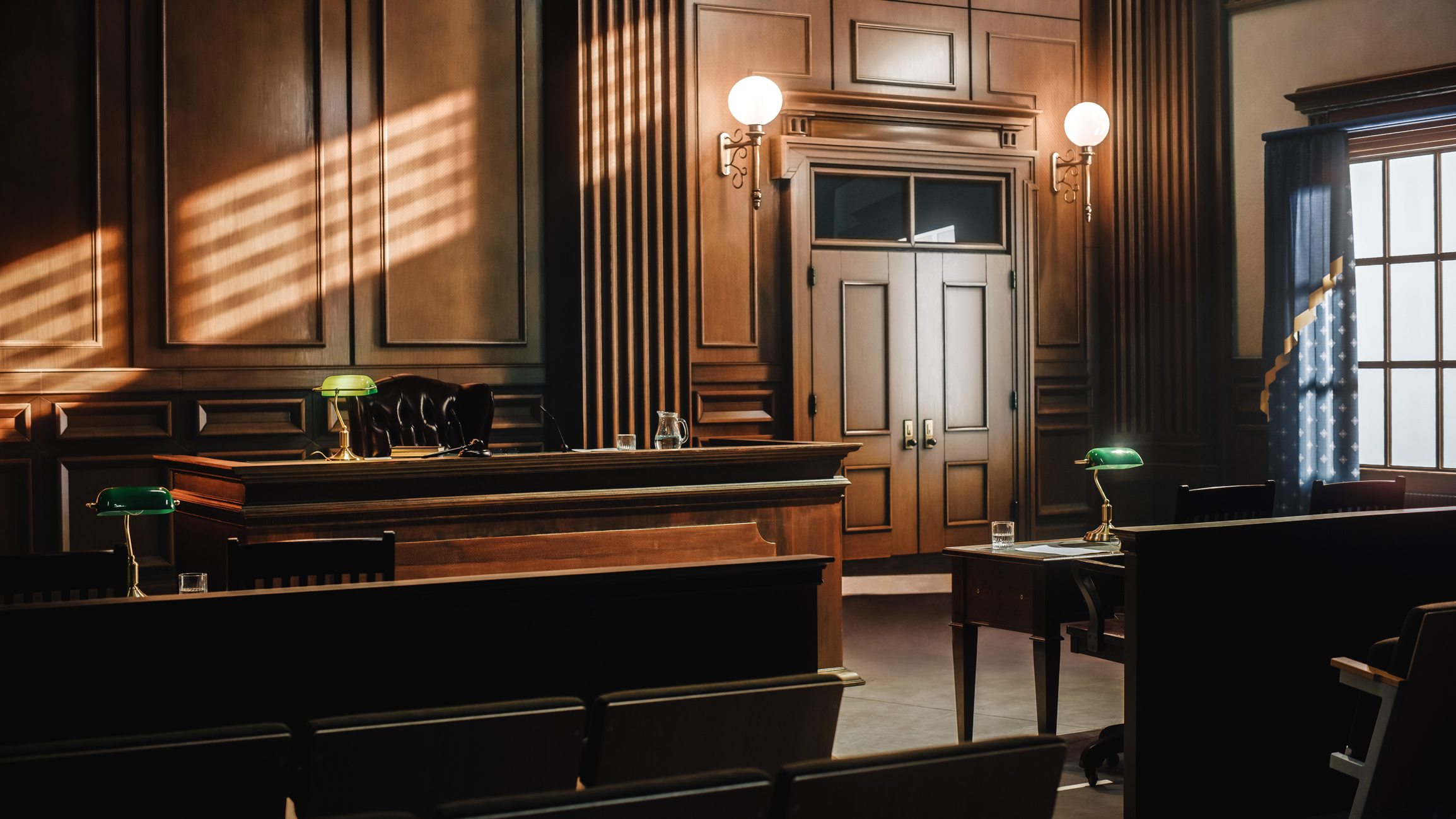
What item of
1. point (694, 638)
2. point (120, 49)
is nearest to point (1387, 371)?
point (694, 638)

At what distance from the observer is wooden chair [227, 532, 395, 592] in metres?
2.93

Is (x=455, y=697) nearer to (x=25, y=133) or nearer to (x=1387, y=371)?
(x=25, y=133)

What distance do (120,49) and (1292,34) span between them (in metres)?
6.23

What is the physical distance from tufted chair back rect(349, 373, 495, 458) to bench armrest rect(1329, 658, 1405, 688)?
3.74 meters

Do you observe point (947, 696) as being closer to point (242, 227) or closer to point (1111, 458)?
point (1111, 458)

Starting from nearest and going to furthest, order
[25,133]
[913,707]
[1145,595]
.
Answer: [1145,595]
[913,707]
[25,133]

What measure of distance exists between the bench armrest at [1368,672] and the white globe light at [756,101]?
14.2ft

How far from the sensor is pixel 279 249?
20.1ft

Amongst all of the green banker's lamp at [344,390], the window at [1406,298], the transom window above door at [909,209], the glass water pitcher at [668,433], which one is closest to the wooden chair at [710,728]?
the green banker's lamp at [344,390]

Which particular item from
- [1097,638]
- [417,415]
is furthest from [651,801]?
[417,415]

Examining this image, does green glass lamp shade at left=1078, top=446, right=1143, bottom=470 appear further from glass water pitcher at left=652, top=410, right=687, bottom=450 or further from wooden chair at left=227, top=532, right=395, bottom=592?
wooden chair at left=227, top=532, right=395, bottom=592

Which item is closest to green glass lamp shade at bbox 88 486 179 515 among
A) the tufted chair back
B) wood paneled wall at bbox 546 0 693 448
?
the tufted chair back

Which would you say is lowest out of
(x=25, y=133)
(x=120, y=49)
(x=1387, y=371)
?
(x=1387, y=371)

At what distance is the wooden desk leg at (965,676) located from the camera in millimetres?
3865
